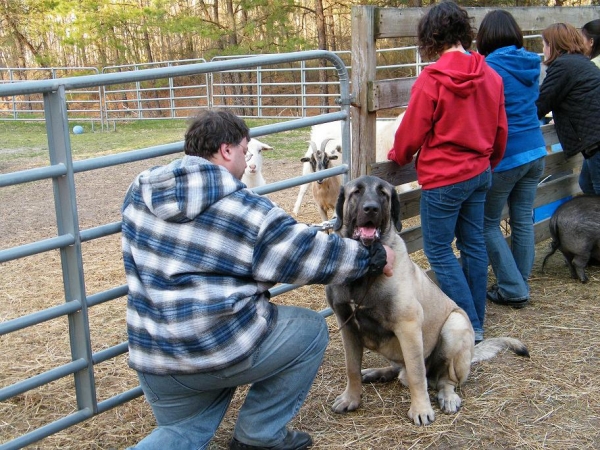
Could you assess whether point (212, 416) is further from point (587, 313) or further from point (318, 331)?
point (587, 313)

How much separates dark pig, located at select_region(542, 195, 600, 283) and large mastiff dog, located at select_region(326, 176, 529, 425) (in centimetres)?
251

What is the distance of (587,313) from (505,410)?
188 centimetres

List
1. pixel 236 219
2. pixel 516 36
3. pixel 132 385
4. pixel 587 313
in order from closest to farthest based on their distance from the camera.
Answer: pixel 236 219 < pixel 132 385 < pixel 516 36 < pixel 587 313

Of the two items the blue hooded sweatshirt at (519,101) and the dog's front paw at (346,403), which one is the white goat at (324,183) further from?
the dog's front paw at (346,403)

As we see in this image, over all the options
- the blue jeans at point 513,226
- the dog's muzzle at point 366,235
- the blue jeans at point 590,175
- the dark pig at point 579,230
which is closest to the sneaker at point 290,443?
the dog's muzzle at point 366,235

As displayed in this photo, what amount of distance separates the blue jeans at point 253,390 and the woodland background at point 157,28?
19578mm

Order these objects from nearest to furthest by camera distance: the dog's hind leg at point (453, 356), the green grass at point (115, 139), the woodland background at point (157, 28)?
the dog's hind leg at point (453, 356)
the green grass at point (115, 139)
the woodland background at point (157, 28)

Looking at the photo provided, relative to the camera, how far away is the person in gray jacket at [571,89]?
5.50m

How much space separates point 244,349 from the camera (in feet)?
9.25

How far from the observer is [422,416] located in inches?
142

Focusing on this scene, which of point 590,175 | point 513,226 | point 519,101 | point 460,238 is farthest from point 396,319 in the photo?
point 590,175

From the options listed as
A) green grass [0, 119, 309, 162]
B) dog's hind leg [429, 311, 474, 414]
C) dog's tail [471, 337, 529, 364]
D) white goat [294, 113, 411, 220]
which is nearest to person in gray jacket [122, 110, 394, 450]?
dog's hind leg [429, 311, 474, 414]

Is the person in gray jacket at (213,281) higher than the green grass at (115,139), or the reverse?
the person in gray jacket at (213,281)

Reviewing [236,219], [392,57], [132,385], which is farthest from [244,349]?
[392,57]
